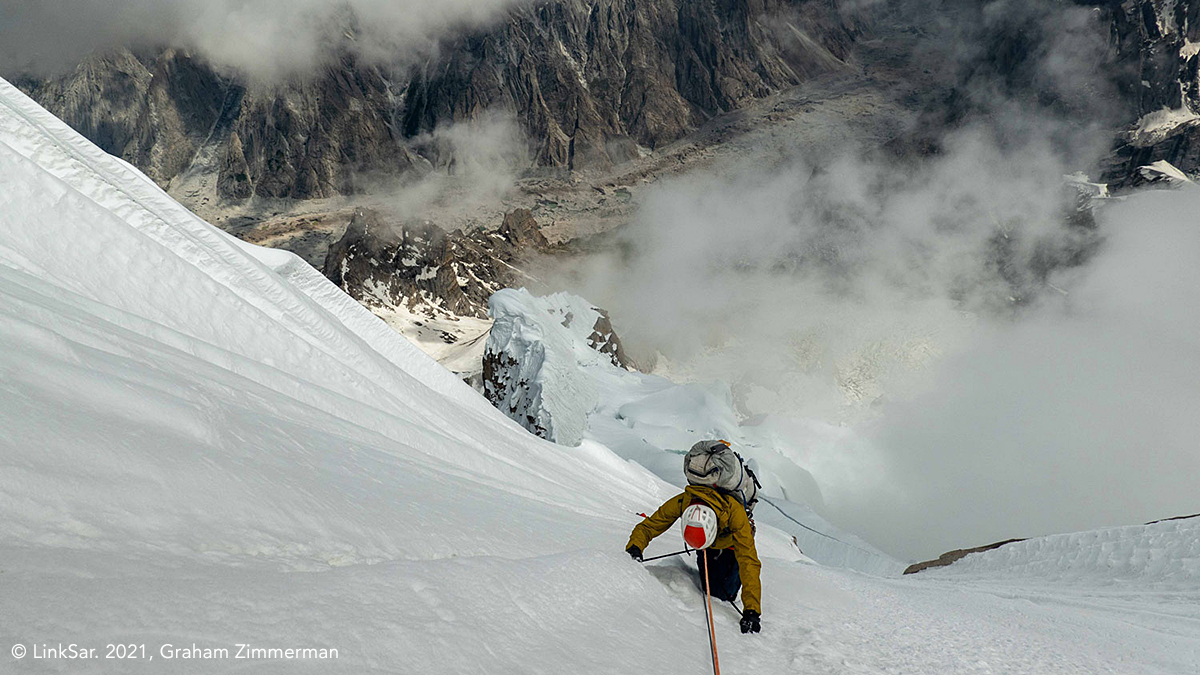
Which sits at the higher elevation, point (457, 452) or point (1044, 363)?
point (1044, 363)

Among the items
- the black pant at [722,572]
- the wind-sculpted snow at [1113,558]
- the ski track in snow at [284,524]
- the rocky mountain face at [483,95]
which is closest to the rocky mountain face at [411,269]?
the rocky mountain face at [483,95]

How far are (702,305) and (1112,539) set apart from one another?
114714mm

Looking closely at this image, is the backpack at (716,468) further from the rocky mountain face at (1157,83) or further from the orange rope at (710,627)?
the rocky mountain face at (1157,83)

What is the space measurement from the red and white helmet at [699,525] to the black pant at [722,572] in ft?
0.63

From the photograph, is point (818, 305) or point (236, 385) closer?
point (236, 385)

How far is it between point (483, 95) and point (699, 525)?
175007 mm

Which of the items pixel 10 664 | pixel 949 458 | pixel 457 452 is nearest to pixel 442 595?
pixel 10 664

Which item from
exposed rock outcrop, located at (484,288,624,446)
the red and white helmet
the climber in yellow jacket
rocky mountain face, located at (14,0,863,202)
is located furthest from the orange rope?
rocky mountain face, located at (14,0,863,202)

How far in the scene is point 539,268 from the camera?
12912 centimetres

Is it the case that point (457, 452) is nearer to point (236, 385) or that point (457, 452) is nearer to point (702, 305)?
point (236, 385)

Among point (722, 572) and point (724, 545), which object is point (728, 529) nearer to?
point (724, 545)

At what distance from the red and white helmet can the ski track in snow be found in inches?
15.5

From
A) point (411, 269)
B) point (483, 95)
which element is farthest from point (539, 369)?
point (483, 95)

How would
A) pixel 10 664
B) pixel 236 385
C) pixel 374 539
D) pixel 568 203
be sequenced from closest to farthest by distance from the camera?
1. pixel 10 664
2. pixel 374 539
3. pixel 236 385
4. pixel 568 203
